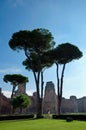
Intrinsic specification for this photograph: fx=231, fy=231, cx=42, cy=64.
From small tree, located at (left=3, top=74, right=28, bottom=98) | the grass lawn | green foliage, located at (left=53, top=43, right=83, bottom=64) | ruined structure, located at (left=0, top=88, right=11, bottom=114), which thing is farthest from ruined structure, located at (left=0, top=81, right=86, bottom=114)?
the grass lawn

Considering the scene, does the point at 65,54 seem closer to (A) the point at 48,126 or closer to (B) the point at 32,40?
(B) the point at 32,40

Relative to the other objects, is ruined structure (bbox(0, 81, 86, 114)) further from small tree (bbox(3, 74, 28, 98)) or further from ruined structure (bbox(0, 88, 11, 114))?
small tree (bbox(3, 74, 28, 98))

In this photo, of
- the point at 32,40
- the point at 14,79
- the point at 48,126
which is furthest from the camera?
the point at 14,79

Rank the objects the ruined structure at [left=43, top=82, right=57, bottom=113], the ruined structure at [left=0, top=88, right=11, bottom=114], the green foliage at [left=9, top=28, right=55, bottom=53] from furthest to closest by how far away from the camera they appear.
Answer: the ruined structure at [left=43, top=82, right=57, bottom=113], the ruined structure at [left=0, top=88, right=11, bottom=114], the green foliage at [left=9, top=28, right=55, bottom=53]

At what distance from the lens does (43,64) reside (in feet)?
121

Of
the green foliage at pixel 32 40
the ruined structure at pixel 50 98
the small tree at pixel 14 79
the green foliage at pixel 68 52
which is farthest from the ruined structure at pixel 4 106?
the green foliage at pixel 68 52

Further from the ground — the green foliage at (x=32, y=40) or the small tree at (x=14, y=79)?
the green foliage at (x=32, y=40)

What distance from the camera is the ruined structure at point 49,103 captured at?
2335 inches

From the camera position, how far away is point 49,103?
→ 73875 millimetres

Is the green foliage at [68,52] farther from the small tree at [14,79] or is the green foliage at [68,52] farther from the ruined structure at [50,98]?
the ruined structure at [50,98]

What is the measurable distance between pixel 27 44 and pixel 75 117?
484 inches

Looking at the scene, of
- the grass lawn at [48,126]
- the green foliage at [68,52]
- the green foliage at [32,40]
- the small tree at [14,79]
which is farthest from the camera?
the small tree at [14,79]

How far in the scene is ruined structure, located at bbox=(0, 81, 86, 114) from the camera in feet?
195

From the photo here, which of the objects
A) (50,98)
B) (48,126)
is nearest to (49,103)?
(50,98)
